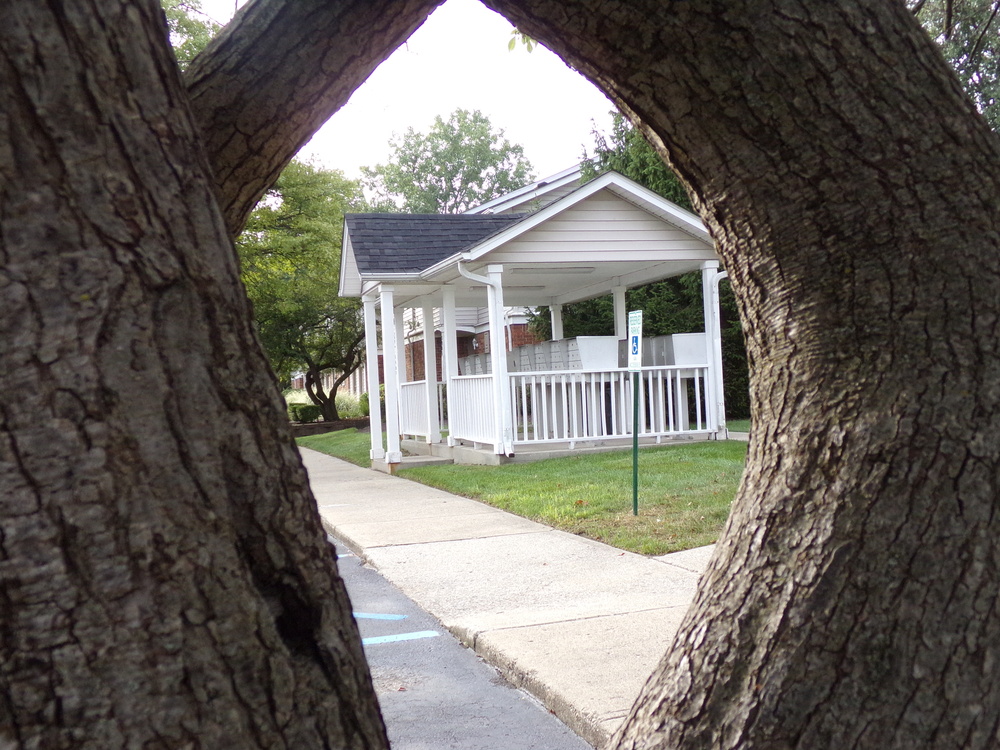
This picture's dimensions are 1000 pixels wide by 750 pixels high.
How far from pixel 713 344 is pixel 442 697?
10.8 meters

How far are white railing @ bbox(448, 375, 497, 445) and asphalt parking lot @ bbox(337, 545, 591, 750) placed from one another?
8.03 m

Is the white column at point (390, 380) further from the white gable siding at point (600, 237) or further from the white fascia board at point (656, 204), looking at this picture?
the white fascia board at point (656, 204)

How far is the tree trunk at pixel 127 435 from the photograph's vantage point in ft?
3.87

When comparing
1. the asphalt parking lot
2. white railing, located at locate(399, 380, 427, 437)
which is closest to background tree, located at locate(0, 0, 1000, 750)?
the asphalt parking lot

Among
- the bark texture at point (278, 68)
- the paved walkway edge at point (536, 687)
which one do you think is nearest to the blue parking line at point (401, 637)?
the paved walkway edge at point (536, 687)

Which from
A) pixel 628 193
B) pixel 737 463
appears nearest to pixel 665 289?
pixel 628 193

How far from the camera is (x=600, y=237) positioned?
13.8 m

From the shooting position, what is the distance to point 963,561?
1.79 m

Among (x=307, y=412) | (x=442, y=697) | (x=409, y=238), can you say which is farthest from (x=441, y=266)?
(x=307, y=412)

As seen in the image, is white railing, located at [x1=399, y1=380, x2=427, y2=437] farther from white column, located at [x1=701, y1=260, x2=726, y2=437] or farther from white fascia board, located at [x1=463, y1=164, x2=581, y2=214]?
white fascia board, located at [x1=463, y1=164, x2=581, y2=214]

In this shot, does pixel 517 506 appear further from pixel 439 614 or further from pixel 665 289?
pixel 665 289

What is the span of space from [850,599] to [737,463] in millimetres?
9917

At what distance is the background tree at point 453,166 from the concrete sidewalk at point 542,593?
181 ft

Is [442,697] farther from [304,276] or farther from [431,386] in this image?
[304,276]
